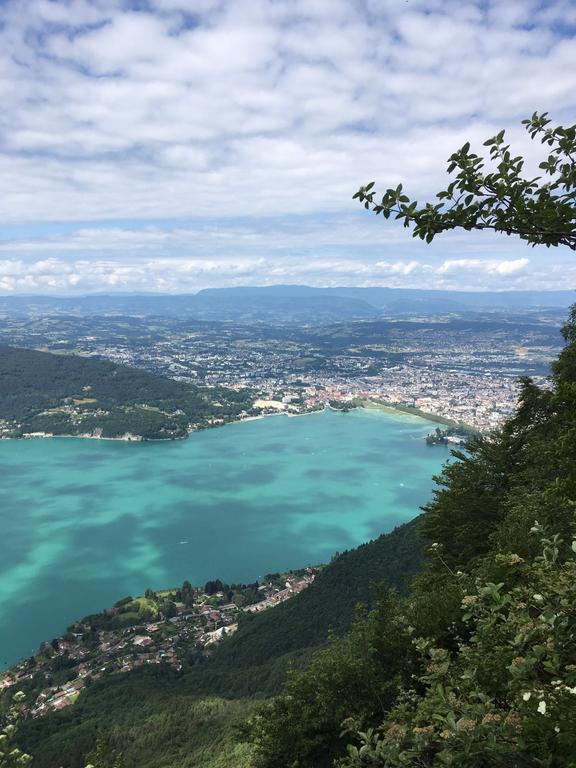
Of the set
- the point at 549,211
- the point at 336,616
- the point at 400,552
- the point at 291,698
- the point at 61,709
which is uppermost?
the point at 549,211

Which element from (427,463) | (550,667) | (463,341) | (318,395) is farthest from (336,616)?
(463,341)

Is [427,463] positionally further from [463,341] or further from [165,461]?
[463,341]

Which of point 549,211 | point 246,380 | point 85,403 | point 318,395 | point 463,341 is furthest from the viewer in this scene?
point 463,341

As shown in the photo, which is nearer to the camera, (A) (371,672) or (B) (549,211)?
(B) (549,211)

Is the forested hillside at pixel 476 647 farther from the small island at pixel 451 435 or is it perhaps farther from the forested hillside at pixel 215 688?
the small island at pixel 451 435

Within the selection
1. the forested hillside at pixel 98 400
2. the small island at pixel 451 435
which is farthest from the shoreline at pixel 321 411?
the small island at pixel 451 435

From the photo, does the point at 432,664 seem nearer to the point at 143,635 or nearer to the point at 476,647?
the point at 476,647

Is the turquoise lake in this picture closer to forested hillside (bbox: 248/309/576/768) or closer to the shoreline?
the shoreline
